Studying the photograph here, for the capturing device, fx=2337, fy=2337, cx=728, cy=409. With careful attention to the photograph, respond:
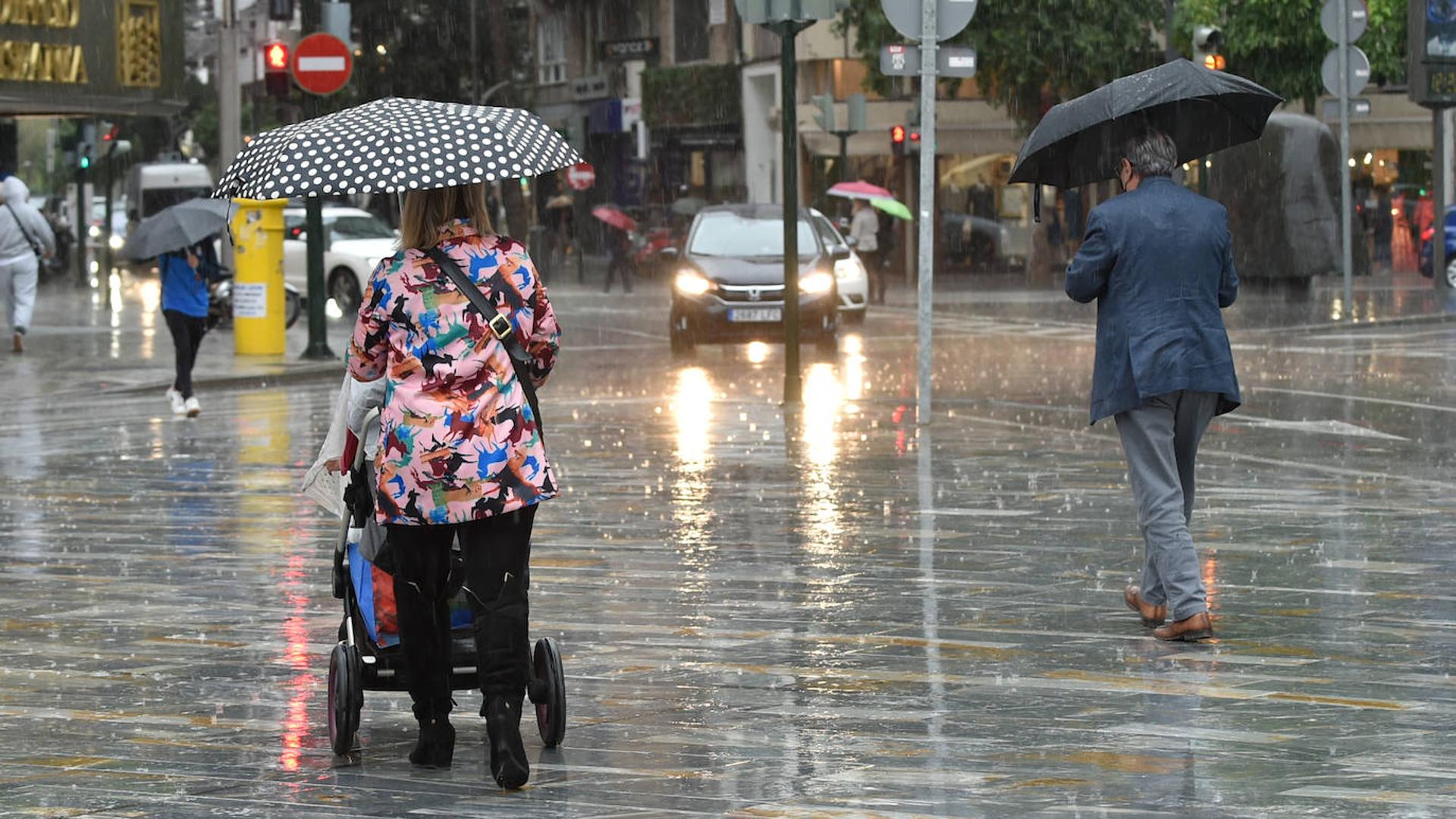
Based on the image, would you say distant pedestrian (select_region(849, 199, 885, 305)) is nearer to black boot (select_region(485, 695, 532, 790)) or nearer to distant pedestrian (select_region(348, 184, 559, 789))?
distant pedestrian (select_region(348, 184, 559, 789))

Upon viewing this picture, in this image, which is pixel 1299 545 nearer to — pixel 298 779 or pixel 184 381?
pixel 298 779

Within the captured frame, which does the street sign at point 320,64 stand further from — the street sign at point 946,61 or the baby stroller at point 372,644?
the baby stroller at point 372,644

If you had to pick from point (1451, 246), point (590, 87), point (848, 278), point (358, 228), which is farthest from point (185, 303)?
point (590, 87)

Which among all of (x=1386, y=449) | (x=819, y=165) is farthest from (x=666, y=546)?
(x=819, y=165)

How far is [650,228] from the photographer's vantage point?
174ft

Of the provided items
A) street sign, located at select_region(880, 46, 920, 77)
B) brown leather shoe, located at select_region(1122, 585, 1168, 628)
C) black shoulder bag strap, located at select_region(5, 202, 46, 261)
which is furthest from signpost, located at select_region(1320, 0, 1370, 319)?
brown leather shoe, located at select_region(1122, 585, 1168, 628)

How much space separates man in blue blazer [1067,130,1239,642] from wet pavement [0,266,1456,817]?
0.41m

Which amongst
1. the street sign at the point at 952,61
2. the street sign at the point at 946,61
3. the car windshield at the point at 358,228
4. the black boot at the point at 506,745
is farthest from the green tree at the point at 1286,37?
the black boot at the point at 506,745

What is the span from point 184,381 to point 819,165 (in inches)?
1420

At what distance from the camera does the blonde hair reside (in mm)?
5934

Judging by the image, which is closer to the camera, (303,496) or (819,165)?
(303,496)

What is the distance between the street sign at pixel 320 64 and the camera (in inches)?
870

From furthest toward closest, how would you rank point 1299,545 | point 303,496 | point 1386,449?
point 1386,449
point 303,496
point 1299,545

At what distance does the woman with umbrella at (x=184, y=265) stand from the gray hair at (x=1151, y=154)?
390 inches
